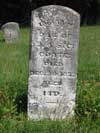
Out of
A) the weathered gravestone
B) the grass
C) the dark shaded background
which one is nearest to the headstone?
→ the grass

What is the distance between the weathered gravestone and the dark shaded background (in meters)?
25.1

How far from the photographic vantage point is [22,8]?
1422 inches

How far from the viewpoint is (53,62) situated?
→ 727 centimetres

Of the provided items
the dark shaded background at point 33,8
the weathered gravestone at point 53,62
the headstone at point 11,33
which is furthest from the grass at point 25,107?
the dark shaded background at point 33,8

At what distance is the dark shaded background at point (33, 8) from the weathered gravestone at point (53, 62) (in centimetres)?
2510

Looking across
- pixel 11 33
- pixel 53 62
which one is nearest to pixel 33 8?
pixel 11 33

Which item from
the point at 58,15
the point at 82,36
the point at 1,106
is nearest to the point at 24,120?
the point at 1,106

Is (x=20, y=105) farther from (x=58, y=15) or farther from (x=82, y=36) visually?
(x=82, y=36)

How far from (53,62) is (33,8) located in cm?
2708

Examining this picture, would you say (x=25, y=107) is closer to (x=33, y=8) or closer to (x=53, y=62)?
(x=53, y=62)

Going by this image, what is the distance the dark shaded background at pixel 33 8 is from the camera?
3391cm

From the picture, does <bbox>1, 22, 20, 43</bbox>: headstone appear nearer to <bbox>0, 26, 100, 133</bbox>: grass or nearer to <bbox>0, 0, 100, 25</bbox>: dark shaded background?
<bbox>0, 26, 100, 133</bbox>: grass

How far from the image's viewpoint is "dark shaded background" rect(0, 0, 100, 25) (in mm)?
33906

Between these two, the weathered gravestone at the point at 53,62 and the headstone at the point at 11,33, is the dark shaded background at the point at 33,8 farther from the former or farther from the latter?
the weathered gravestone at the point at 53,62
